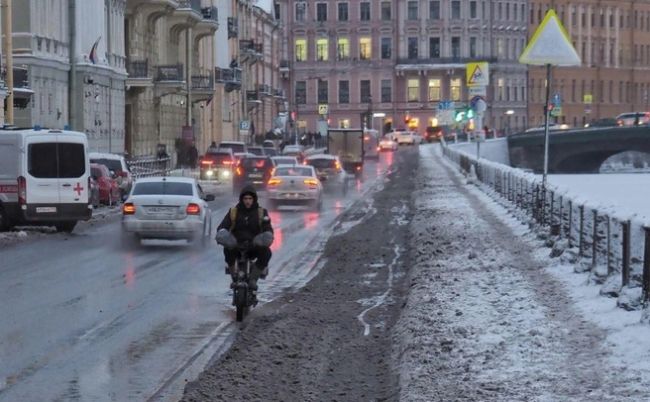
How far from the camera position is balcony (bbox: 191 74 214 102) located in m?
82.5

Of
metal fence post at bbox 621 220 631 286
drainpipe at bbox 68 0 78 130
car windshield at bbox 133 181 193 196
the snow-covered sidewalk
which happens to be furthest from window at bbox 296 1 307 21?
metal fence post at bbox 621 220 631 286

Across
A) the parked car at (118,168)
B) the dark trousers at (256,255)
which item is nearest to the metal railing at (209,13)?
the parked car at (118,168)

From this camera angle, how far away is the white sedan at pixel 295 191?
139 feet

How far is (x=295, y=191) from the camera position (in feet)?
139

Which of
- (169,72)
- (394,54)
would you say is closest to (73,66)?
(169,72)

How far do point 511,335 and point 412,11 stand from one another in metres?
138

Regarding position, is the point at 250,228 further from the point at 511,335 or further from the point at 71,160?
the point at 71,160

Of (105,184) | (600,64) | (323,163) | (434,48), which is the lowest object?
(105,184)

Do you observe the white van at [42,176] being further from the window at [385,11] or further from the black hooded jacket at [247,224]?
the window at [385,11]

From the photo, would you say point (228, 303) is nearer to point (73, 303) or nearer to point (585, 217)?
point (73, 303)

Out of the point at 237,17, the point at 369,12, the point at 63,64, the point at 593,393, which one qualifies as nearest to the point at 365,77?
the point at 369,12

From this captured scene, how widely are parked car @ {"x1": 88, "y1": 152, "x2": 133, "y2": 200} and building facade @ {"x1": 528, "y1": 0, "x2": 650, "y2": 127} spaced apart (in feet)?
345

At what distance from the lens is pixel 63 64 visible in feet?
184

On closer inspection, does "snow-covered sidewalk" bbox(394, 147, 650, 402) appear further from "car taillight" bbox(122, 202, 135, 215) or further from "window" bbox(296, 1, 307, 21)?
"window" bbox(296, 1, 307, 21)
